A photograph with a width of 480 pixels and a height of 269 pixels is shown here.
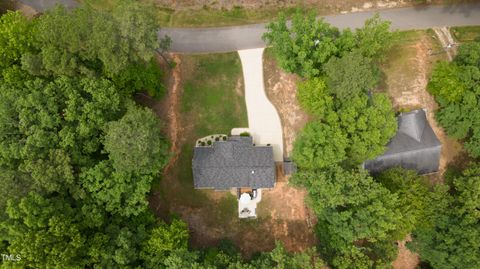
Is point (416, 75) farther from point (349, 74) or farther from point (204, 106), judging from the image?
point (204, 106)

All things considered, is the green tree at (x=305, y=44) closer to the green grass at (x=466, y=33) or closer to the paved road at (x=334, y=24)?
the paved road at (x=334, y=24)

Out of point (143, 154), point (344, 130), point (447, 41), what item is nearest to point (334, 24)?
point (447, 41)

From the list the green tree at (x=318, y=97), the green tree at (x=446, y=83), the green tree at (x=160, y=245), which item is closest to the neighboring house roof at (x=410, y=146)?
the green tree at (x=446, y=83)

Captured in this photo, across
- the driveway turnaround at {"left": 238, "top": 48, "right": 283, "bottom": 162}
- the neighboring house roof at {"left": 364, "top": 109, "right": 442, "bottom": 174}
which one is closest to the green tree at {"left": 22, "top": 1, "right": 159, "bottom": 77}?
the driveway turnaround at {"left": 238, "top": 48, "right": 283, "bottom": 162}

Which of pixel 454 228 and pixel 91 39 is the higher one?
pixel 91 39

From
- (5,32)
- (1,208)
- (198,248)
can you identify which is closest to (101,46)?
(5,32)

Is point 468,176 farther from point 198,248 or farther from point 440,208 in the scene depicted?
point 198,248

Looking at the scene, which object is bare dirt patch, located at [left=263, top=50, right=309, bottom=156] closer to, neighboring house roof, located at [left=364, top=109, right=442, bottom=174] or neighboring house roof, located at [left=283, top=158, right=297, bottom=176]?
neighboring house roof, located at [left=283, top=158, right=297, bottom=176]
